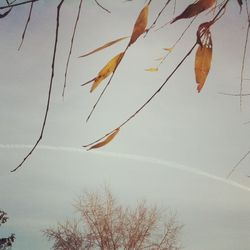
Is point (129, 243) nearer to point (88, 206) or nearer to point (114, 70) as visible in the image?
point (88, 206)

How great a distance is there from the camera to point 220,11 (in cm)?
82

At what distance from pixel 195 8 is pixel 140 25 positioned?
9 centimetres

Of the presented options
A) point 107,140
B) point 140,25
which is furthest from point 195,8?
point 107,140

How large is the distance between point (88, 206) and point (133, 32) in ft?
76.5

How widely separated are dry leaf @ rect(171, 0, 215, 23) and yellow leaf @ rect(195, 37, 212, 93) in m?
0.07

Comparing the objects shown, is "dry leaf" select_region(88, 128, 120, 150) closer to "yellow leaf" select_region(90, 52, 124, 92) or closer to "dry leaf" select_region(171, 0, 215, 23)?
"yellow leaf" select_region(90, 52, 124, 92)

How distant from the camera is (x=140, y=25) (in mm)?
720

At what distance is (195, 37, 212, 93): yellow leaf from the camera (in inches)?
29.7

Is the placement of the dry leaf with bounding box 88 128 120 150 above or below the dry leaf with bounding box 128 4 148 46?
below

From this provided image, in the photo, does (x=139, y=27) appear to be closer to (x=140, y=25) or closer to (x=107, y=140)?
(x=140, y=25)

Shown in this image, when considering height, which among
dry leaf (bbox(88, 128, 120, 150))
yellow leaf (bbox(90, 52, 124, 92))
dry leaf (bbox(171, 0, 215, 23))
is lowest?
dry leaf (bbox(88, 128, 120, 150))

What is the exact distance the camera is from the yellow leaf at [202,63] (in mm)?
755

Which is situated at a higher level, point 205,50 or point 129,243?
point 129,243

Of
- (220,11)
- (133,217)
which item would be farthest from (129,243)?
(220,11)
